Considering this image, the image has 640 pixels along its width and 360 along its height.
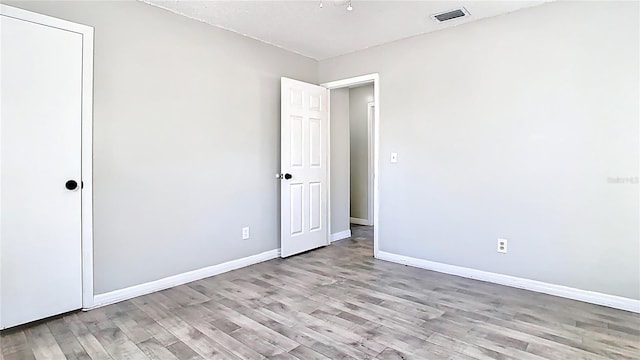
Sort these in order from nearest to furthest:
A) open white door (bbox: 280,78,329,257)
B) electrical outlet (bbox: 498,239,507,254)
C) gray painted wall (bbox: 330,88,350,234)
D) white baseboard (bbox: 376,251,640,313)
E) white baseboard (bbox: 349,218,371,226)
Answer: white baseboard (bbox: 376,251,640,313) < electrical outlet (bbox: 498,239,507,254) < open white door (bbox: 280,78,329,257) < gray painted wall (bbox: 330,88,350,234) < white baseboard (bbox: 349,218,371,226)

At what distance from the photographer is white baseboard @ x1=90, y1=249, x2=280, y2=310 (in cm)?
271

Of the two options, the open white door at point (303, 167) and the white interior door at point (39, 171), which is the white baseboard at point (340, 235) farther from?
the white interior door at point (39, 171)

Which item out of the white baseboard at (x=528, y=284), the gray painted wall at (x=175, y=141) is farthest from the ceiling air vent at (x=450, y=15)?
the white baseboard at (x=528, y=284)

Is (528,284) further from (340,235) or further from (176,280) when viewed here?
(176,280)

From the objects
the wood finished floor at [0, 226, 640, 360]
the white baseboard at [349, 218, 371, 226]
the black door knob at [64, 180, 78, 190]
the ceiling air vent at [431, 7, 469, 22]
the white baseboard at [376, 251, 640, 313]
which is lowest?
the wood finished floor at [0, 226, 640, 360]

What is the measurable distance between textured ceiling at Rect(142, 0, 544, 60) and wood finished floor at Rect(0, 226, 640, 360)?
234 cm

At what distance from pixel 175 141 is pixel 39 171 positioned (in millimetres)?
991

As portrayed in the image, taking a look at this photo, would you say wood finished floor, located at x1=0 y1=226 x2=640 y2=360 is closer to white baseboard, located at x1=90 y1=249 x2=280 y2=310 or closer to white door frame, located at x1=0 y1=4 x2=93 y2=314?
white baseboard, located at x1=90 y1=249 x2=280 y2=310

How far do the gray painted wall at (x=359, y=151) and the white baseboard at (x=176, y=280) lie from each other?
2531 millimetres

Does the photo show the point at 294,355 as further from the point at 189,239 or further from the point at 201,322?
the point at 189,239

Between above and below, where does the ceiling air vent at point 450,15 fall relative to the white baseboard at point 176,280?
above

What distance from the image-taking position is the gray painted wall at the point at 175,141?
269 cm

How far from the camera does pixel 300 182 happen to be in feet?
13.5

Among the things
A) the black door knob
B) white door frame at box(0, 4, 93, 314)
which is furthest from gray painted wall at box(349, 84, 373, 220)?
the black door knob
